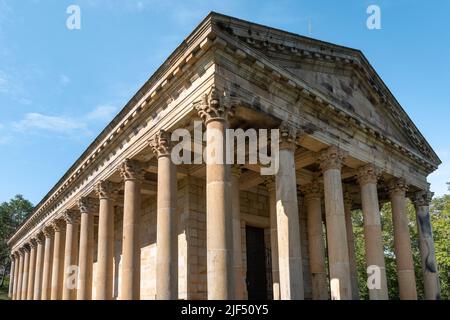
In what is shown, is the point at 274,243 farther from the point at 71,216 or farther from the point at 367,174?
the point at 71,216

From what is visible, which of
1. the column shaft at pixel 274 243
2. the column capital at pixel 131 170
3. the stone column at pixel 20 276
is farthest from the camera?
the stone column at pixel 20 276

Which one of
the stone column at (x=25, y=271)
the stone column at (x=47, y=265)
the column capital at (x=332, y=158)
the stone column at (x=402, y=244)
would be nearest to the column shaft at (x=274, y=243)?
the column capital at (x=332, y=158)

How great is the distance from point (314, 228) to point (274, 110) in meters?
9.67

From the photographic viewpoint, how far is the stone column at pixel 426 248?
81.7 feet

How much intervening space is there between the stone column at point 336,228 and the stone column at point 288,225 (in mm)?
2658

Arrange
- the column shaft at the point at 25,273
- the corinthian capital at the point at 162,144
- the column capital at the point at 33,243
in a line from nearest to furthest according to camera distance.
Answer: the corinthian capital at the point at 162,144 < the column capital at the point at 33,243 < the column shaft at the point at 25,273

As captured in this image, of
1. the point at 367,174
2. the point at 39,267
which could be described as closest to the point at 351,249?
the point at 367,174

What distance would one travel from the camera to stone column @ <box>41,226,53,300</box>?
32.6 m

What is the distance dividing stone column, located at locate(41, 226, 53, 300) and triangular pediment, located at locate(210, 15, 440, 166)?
83.3 ft

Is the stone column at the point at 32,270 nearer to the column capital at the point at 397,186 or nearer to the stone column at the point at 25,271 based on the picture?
the stone column at the point at 25,271

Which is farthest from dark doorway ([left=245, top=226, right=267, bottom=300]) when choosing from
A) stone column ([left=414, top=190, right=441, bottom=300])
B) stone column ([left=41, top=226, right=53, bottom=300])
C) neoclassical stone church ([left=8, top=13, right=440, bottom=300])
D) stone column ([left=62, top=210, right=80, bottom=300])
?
stone column ([left=41, top=226, right=53, bottom=300])

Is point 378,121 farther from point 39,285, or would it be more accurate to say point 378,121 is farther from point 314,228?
point 39,285

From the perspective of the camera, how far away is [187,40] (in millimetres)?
15320
